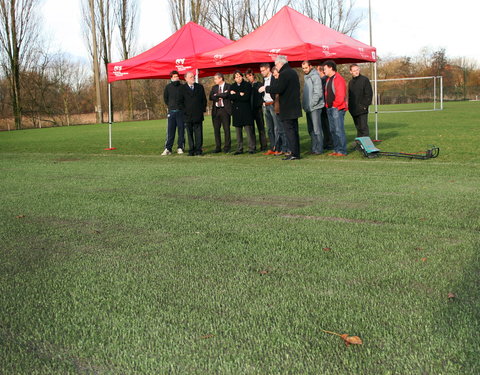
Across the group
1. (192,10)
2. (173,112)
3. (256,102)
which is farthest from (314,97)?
(192,10)

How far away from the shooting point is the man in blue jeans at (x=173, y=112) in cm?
1381

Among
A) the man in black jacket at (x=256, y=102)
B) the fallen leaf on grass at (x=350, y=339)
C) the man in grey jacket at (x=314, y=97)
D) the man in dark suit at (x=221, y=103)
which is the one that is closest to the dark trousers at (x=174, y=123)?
the man in dark suit at (x=221, y=103)

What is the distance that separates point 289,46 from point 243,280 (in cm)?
982

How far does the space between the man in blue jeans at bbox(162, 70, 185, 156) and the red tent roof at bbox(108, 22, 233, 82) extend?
0.53m

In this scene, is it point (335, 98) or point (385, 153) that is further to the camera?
point (335, 98)

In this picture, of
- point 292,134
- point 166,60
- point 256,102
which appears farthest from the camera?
point 166,60

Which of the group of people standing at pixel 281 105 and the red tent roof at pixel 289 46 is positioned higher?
the red tent roof at pixel 289 46

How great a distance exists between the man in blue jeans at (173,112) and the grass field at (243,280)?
6.70 metres

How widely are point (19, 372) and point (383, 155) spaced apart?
1018 centimetres

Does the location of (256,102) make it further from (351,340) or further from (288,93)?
(351,340)

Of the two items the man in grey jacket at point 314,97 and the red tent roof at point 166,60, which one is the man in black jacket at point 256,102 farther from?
the man in grey jacket at point 314,97

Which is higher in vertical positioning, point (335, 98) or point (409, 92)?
point (409, 92)

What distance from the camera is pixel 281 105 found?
1124 centimetres

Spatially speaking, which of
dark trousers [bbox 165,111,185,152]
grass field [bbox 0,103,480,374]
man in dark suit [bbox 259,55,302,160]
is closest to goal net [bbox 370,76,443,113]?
dark trousers [bbox 165,111,185,152]
